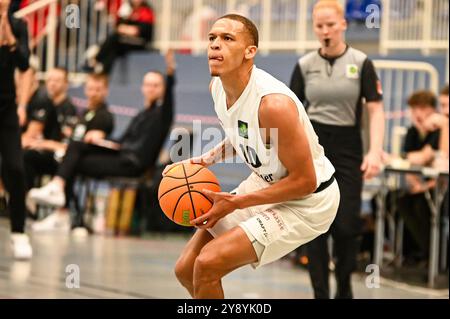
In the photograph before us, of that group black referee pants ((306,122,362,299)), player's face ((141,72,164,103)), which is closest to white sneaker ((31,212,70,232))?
player's face ((141,72,164,103))

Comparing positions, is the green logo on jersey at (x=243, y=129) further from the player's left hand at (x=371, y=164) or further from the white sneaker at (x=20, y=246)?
the white sneaker at (x=20, y=246)

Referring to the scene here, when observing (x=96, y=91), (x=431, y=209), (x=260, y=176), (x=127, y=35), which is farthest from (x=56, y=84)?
(x=260, y=176)

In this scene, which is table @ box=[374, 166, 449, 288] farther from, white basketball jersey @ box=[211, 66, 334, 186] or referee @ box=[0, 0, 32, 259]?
white basketball jersey @ box=[211, 66, 334, 186]

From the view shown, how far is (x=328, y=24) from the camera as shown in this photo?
644 cm

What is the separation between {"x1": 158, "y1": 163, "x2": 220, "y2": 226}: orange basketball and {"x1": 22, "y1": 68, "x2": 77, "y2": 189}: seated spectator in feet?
22.6

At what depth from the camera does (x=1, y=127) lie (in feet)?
27.0

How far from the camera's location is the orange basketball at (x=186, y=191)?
4941 mm

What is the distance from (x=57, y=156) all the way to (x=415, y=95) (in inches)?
185

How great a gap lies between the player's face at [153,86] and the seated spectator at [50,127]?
4.32 ft

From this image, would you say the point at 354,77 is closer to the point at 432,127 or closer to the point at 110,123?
the point at 432,127

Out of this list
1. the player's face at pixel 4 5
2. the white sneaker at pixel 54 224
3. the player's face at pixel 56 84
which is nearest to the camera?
the player's face at pixel 4 5

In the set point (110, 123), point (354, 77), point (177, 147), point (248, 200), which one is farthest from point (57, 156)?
point (248, 200)

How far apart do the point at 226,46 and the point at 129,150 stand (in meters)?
6.52

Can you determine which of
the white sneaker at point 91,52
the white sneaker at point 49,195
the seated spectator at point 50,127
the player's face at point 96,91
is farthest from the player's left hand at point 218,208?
the white sneaker at point 91,52
